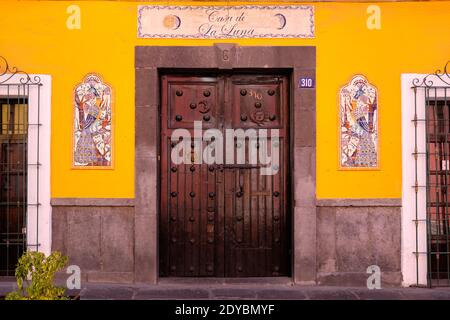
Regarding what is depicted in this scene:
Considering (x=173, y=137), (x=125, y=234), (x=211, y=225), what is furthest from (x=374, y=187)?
(x=125, y=234)

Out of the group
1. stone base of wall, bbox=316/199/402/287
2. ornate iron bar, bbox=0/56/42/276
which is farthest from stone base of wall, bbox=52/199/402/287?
ornate iron bar, bbox=0/56/42/276

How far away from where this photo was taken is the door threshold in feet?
24.9

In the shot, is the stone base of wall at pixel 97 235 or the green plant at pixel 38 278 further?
the stone base of wall at pixel 97 235

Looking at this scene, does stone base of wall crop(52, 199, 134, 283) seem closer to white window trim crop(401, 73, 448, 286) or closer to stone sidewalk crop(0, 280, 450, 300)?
stone sidewalk crop(0, 280, 450, 300)

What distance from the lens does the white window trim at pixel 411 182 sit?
298 inches

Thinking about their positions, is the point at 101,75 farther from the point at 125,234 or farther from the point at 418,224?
the point at 418,224

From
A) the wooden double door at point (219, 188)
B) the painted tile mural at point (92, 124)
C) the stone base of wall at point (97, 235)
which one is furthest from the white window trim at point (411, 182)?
the painted tile mural at point (92, 124)

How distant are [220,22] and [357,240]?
352cm

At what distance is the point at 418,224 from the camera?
757 centimetres

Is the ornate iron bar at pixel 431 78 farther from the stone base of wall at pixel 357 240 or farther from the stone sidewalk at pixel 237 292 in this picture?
the stone sidewalk at pixel 237 292

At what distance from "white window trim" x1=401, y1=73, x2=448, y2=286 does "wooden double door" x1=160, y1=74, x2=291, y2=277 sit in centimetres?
158

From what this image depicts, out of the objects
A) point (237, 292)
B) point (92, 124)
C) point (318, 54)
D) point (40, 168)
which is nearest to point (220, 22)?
point (318, 54)

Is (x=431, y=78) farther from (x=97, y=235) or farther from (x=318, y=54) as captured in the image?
(x=97, y=235)

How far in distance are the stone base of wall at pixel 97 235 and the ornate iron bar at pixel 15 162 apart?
0.40 meters
